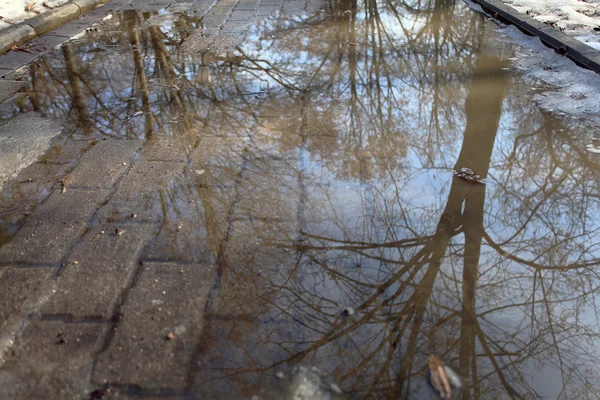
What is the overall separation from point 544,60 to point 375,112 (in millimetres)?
2362

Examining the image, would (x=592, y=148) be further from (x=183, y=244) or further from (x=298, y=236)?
(x=183, y=244)

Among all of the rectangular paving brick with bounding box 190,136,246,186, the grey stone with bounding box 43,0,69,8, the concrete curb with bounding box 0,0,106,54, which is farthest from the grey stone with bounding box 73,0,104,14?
the rectangular paving brick with bounding box 190,136,246,186

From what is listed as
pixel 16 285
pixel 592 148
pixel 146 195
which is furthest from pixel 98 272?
pixel 592 148

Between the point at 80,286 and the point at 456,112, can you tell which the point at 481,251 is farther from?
the point at 80,286

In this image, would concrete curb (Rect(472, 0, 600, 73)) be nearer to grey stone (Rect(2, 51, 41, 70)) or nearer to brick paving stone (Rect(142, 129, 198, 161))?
brick paving stone (Rect(142, 129, 198, 161))

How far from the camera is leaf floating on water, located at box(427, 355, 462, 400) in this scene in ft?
6.35

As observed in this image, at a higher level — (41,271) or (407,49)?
(407,49)

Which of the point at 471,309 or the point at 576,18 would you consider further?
the point at 576,18

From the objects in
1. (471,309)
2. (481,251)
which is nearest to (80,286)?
(471,309)

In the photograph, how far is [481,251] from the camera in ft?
8.75

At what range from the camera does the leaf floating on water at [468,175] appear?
3.26m

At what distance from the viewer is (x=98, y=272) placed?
2.55 meters

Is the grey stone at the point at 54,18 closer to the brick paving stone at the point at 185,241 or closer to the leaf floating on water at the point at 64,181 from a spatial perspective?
the leaf floating on water at the point at 64,181

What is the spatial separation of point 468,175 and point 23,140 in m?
3.39
